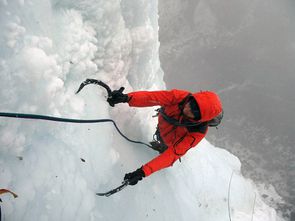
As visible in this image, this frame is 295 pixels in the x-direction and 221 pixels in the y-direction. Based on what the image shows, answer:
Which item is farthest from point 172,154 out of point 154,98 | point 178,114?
point 154,98

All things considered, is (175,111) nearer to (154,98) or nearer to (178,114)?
(178,114)

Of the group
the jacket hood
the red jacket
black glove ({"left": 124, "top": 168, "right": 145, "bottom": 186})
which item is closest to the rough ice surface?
black glove ({"left": 124, "top": 168, "right": 145, "bottom": 186})

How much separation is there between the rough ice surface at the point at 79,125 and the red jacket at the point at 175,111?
0.50 m

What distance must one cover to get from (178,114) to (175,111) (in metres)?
0.05

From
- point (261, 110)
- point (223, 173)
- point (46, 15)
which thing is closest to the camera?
point (46, 15)

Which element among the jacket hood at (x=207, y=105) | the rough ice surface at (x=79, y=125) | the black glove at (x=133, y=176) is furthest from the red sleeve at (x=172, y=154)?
the rough ice surface at (x=79, y=125)

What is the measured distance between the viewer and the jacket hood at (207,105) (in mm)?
3312

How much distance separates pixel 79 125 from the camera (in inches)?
135

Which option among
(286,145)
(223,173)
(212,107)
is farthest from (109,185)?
(286,145)

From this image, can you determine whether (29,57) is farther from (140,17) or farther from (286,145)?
(286,145)

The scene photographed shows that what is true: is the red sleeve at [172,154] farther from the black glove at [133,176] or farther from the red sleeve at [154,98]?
the red sleeve at [154,98]

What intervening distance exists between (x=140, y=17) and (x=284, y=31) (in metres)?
9.35

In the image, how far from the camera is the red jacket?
131 inches

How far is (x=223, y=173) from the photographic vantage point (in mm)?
6055
